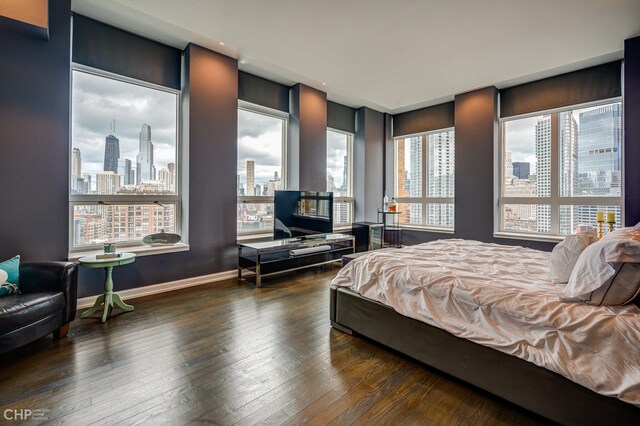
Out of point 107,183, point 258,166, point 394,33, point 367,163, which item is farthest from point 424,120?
point 107,183

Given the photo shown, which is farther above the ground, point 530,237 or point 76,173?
point 76,173

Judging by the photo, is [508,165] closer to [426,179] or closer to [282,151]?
[426,179]

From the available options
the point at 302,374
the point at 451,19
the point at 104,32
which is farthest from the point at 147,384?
the point at 451,19

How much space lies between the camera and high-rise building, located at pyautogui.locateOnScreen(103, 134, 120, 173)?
137 inches

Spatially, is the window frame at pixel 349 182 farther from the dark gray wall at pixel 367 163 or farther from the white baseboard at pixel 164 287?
the white baseboard at pixel 164 287

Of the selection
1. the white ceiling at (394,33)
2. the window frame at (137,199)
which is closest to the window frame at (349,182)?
the white ceiling at (394,33)

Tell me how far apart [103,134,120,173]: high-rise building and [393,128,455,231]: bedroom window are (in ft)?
17.9

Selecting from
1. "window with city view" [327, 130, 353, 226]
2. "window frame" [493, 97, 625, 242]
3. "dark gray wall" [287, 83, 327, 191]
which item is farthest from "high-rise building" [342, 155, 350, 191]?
"window frame" [493, 97, 625, 242]

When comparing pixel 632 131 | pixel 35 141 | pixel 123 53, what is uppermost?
pixel 123 53

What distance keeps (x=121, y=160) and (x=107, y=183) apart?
33cm

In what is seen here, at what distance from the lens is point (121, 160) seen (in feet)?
11.8

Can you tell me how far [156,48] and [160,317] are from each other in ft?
11.1

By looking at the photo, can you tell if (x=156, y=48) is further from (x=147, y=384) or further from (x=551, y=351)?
(x=551, y=351)

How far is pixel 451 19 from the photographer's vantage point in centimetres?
310
